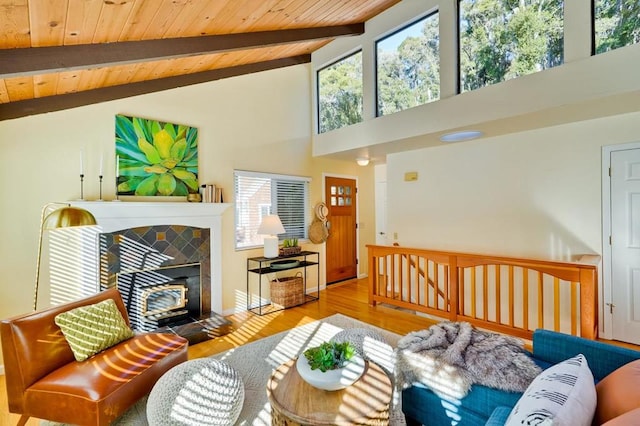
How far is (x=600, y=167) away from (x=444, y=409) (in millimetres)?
3188

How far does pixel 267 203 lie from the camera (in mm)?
4980

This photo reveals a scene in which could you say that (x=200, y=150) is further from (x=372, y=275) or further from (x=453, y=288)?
(x=453, y=288)

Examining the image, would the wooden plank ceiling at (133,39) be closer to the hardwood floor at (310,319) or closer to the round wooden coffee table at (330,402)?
the round wooden coffee table at (330,402)

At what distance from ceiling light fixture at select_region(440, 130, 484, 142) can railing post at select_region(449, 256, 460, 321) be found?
1.52m

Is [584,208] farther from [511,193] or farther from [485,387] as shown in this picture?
[485,387]

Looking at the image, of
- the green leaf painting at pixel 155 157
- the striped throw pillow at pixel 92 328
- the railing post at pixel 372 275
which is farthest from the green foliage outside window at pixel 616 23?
the striped throw pillow at pixel 92 328

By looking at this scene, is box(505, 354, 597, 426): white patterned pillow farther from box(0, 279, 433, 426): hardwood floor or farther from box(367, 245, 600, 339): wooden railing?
box(0, 279, 433, 426): hardwood floor

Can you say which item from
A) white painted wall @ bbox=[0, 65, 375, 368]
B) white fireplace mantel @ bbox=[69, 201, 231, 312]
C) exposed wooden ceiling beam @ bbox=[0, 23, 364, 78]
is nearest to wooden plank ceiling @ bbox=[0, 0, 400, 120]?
exposed wooden ceiling beam @ bbox=[0, 23, 364, 78]

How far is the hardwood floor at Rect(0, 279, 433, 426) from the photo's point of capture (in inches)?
133

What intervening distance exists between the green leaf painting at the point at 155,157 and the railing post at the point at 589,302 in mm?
4299

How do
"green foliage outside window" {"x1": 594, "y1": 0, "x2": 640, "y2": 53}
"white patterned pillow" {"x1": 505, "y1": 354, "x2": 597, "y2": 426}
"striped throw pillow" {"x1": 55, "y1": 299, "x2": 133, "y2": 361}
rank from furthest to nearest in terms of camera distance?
"green foliage outside window" {"x1": 594, "y1": 0, "x2": 640, "y2": 53}
"striped throw pillow" {"x1": 55, "y1": 299, "x2": 133, "y2": 361}
"white patterned pillow" {"x1": 505, "y1": 354, "x2": 597, "y2": 426}

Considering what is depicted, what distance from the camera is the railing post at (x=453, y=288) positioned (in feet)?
11.9

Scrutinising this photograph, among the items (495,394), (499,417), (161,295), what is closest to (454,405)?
(495,394)

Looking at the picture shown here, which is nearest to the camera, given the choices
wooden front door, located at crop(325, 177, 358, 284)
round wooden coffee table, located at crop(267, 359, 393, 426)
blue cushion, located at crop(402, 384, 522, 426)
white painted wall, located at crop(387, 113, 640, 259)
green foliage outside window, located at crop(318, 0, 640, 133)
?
round wooden coffee table, located at crop(267, 359, 393, 426)
